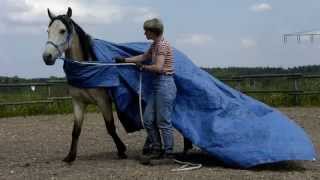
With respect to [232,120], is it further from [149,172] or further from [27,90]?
[27,90]

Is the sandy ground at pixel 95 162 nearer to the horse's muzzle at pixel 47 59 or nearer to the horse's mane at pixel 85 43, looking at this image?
the horse's muzzle at pixel 47 59

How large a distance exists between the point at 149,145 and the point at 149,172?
112 centimetres

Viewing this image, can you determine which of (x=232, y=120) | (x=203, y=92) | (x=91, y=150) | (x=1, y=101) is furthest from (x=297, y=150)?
(x=1, y=101)

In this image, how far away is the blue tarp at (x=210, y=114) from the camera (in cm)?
770

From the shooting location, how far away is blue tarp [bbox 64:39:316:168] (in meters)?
7.70

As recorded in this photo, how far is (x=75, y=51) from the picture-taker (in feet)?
27.5

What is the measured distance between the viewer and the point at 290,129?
806cm

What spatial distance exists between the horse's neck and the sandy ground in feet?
4.79

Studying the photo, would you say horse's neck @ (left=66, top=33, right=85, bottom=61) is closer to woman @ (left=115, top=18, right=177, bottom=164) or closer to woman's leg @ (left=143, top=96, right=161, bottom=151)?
woman @ (left=115, top=18, right=177, bottom=164)

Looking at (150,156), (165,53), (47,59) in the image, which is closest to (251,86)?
(150,156)

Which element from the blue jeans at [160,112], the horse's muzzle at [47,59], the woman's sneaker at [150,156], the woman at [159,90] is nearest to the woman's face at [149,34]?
the woman at [159,90]

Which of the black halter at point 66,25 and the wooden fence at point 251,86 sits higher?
the black halter at point 66,25

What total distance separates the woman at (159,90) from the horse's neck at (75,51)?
0.56 meters

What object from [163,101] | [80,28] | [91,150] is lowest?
[91,150]
